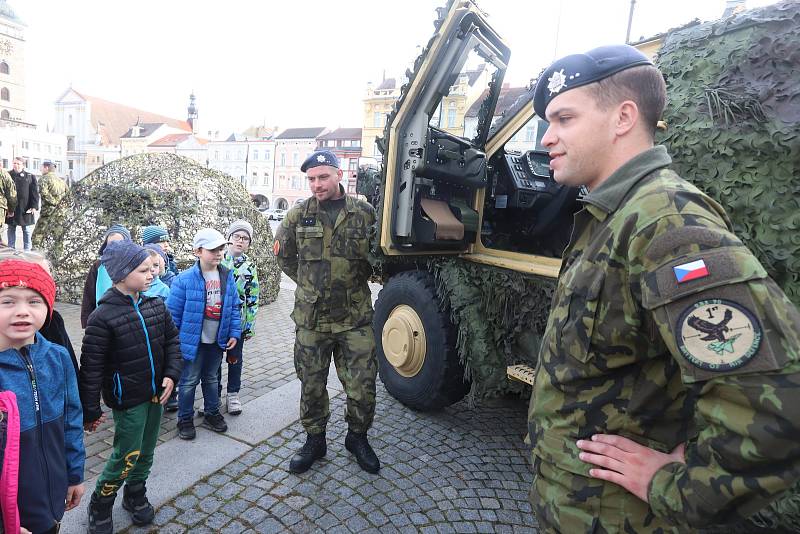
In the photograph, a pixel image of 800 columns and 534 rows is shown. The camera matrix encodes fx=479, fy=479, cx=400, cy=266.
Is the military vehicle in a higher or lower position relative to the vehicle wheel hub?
higher

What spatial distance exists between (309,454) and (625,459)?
2245 millimetres

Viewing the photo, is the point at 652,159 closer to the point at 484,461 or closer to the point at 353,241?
the point at 353,241

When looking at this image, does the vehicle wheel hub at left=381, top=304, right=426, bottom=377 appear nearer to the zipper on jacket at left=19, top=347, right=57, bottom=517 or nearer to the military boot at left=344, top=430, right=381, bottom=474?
the military boot at left=344, top=430, right=381, bottom=474

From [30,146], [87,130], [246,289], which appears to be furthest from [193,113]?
[246,289]

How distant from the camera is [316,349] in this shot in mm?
2938

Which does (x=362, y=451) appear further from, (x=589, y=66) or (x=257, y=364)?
(x=589, y=66)

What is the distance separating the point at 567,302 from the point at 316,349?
6.70 feet

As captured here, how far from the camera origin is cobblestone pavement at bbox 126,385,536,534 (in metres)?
2.42

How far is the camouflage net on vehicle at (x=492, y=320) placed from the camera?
299cm

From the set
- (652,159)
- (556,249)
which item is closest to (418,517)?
(652,159)

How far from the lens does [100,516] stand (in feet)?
7.39

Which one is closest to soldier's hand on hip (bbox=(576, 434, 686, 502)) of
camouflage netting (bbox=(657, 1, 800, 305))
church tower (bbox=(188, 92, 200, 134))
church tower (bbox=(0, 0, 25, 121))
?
camouflage netting (bbox=(657, 1, 800, 305))

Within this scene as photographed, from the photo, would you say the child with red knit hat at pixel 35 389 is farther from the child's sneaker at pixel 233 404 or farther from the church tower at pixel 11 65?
the church tower at pixel 11 65

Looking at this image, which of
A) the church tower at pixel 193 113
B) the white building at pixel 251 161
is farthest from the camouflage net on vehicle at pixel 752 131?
the church tower at pixel 193 113
